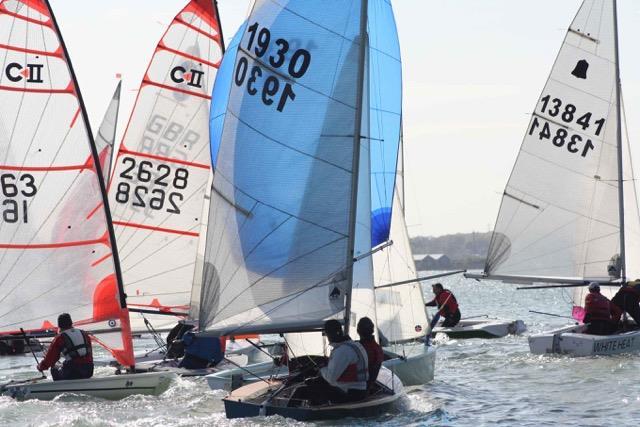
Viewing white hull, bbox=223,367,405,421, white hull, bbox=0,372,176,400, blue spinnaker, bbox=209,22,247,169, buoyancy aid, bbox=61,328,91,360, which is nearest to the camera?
white hull, bbox=223,367,405,421

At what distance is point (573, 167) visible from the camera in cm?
2405

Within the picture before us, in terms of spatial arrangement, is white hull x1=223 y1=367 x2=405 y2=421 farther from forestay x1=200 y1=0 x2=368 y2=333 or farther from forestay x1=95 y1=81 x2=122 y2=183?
forestay x1=95 y1=81 x2=122 y2=183

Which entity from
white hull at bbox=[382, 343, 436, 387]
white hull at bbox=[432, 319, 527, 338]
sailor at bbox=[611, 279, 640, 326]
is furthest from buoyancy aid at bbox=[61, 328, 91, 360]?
white hull at bbox=[432, 319, 527, 338]

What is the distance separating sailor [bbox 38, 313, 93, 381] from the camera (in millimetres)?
15820

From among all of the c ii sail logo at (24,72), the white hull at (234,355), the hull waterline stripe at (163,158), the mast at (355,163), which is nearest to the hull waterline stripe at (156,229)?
the hull waterline stripe at (163,158)

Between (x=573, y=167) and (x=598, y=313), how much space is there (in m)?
4.75

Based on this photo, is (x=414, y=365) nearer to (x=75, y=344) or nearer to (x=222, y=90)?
(x=75, y=344)

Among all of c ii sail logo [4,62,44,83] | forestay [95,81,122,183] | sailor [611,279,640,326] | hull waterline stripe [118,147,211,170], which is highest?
forestay [95,81,122,183]

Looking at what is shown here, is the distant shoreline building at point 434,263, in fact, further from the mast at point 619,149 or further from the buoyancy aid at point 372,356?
the buoyancy aid at point 372,356

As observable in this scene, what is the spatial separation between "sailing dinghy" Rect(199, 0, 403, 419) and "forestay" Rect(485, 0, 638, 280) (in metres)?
10.4

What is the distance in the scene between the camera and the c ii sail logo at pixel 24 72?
17.1 meters

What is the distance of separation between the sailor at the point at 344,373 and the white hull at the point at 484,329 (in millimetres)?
11567

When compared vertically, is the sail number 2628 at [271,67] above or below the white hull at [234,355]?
above

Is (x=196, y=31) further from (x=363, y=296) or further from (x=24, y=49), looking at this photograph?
(x=363, y=296)
